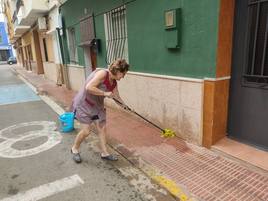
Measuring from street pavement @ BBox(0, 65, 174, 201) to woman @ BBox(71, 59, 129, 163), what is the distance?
29cm

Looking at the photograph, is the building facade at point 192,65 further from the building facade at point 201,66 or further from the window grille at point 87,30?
the window grille at point 87,30

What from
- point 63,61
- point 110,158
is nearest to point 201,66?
point 110,158

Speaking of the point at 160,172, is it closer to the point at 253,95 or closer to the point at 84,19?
the point at 253,95

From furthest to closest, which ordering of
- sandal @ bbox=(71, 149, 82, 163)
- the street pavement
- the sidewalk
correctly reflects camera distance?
sandal @ bbox=(71, 149, 82, 163), the street pavement, the sidewalk

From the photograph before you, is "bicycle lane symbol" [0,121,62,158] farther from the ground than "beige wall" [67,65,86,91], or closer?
closer

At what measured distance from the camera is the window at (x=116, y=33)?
5381mm

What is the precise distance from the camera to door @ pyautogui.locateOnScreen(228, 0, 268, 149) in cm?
297

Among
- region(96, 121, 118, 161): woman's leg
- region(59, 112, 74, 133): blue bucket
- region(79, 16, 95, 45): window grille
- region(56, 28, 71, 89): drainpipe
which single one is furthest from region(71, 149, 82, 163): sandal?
region(56, 28, 71, 89): drainpipe

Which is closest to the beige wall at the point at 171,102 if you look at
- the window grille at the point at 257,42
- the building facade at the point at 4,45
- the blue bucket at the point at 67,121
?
the window grille at the point at 257,42

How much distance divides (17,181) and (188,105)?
2.74m

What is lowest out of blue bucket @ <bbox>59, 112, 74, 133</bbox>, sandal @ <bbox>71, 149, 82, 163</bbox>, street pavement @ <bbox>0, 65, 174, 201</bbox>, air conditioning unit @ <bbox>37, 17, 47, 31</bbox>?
street pavement @ <bbox>0, 65, 174, 201</bbox>

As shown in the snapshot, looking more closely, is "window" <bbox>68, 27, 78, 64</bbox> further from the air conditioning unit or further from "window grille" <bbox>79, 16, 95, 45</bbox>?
the air conditioning unit

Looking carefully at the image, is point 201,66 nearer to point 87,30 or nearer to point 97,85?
point 97,85

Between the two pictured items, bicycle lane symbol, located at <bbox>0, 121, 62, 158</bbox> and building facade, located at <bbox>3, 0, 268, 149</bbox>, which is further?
bicycle lane symbol, located at <bbox>0, 121, 62, 158</bbox>
